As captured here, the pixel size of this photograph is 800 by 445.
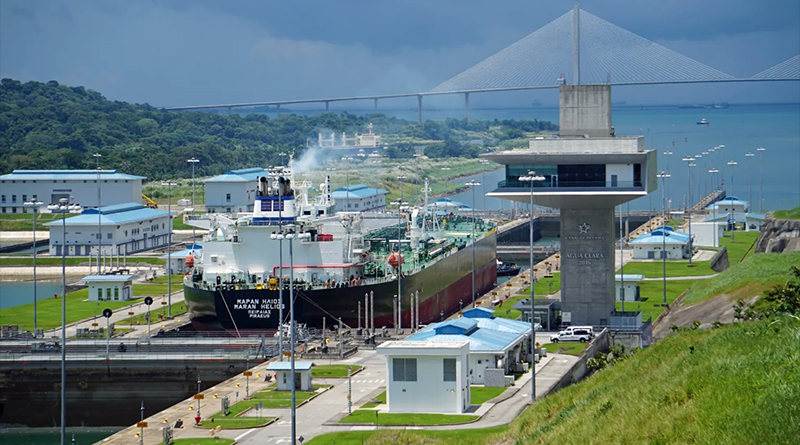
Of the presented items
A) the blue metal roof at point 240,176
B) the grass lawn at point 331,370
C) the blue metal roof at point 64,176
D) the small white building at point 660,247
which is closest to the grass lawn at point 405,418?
the grass lawn at point 331,370

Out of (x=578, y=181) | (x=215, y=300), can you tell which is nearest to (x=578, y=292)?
(x=578, y=181)

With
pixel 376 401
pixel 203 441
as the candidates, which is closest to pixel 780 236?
pixel 376 401

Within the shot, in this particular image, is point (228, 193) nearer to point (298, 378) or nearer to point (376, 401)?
point (298, 378)

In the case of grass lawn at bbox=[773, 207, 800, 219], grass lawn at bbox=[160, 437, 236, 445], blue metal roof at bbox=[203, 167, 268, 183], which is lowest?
grass lawn at bbox=[160, 437, 236, 445]

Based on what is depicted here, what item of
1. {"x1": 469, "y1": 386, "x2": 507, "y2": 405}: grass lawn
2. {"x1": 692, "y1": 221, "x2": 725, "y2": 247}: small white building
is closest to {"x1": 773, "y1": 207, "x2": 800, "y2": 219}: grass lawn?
{"x1": 692, "y1": 221, "x2": 725, "y2": 247}: small white building

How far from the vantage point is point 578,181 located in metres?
57.0

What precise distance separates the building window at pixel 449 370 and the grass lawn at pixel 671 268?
141ft

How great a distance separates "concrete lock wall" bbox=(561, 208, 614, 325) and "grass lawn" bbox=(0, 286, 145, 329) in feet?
81.6

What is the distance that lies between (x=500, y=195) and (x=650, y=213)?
283ft

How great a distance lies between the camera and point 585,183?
56.9m

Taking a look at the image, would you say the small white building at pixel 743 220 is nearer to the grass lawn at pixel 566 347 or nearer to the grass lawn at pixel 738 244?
the grass lawn at pixel 738 244

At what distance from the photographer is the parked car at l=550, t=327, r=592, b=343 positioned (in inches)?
2226

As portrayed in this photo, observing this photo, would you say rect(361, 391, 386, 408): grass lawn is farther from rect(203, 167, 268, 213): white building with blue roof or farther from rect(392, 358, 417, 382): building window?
rect(203, 167, 268, 213): white building with blue roof

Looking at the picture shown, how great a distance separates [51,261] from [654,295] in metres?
52.6
